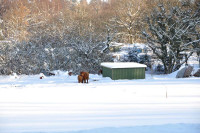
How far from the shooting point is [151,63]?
81.0 ft

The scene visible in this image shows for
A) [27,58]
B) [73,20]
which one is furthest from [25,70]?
[73,20]

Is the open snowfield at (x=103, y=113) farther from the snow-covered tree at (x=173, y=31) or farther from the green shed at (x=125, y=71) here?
the snow-covered tree at (x=173, y=31)

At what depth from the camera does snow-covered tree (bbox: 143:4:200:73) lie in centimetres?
2164

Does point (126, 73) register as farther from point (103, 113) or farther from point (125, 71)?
point (103, 113)

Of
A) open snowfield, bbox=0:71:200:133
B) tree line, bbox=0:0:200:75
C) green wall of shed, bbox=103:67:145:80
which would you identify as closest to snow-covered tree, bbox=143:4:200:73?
tree line, bbox=0:0:200:75

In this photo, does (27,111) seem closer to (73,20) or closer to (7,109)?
(7,109)

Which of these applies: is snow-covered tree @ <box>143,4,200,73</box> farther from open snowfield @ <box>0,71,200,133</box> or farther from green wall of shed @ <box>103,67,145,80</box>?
open snowfield @ <box>0,71,200,133</box>

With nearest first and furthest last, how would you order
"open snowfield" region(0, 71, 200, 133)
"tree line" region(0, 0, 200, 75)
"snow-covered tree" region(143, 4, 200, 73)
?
"open snowfield" region(0, 71, 200, 133) → "snow-covered tree" region(143, 4, 200, 73) → "tree line" region(0, 0, 200, 75)

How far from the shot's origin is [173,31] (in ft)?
73.4

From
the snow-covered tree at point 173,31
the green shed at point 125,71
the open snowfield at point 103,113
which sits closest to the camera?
the open snowfield at point 103,113

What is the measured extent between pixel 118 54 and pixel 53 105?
2036cm

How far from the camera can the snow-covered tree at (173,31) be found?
2164cm

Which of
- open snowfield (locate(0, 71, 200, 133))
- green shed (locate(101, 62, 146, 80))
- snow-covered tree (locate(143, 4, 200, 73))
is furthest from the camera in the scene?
snow-covered tree (locate(143, 4, 200, 73))

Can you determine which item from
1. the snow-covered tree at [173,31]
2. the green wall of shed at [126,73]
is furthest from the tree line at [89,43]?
the green wall of shed at [126,73]
